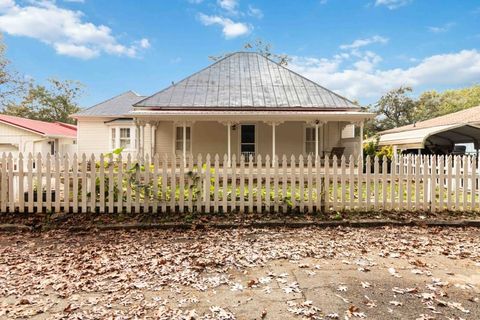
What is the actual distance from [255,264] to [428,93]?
57003 mm

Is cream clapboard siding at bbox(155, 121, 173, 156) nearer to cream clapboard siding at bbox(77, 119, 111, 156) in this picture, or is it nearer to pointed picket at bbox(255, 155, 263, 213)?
cream clapboard siding at bbox(77, 119, 111, 156)

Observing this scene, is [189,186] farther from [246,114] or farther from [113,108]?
[113,108]

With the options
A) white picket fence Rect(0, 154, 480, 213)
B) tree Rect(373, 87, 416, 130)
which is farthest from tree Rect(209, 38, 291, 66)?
white picket fence Rect(0, 154, 480, 213)

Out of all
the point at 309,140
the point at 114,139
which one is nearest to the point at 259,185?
the point at 309,140

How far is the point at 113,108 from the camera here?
22.1 metres

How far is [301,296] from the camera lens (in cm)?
318

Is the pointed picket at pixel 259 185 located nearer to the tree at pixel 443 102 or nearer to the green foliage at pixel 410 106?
the green foliage at pixel 410 106

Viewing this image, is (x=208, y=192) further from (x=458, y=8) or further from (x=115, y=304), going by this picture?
(x=458, y=8)

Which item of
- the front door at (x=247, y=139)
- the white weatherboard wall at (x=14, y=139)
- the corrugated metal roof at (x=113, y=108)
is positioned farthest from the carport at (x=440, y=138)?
the white weatherboard wall at (x=14, y=139)

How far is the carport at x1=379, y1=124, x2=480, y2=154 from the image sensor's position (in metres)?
13.3

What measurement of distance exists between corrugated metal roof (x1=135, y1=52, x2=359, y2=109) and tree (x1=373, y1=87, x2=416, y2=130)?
36332 millimetres

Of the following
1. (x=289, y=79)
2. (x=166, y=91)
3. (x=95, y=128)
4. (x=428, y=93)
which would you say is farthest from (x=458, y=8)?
(x=428, y=93)

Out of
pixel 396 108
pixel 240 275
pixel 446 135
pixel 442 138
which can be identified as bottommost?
pixel 240 275

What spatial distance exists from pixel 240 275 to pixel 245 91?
1312cm
